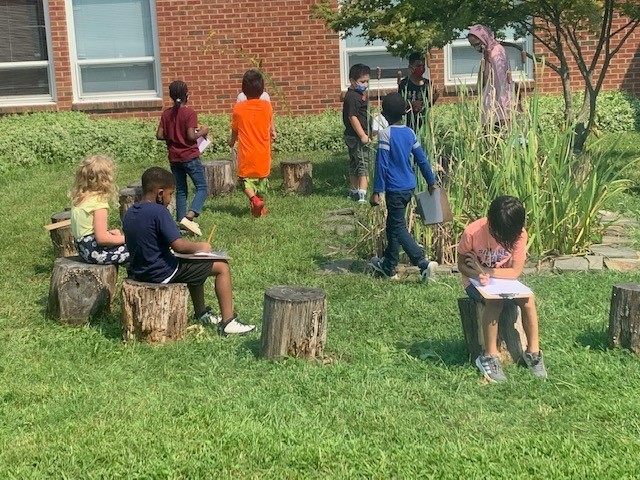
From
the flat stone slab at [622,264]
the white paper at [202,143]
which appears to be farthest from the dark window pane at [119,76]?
the flat stone slab at [622,264]

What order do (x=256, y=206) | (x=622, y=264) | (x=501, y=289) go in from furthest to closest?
(x=256, y=206) → (x=622, y=264) → (x=501, y=289)

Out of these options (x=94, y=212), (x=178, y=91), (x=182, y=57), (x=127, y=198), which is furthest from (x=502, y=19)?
(x=182, y=57)

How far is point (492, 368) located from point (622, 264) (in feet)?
9.71

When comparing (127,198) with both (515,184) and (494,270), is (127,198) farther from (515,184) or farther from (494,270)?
(494,270)

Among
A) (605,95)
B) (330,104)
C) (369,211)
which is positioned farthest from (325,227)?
(605,95)

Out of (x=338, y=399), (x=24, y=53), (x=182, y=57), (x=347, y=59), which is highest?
(x=24, y=53)

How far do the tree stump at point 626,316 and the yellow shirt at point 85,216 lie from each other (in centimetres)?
372

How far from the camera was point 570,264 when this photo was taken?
27.0ft

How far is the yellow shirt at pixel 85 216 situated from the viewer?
7.37 meters

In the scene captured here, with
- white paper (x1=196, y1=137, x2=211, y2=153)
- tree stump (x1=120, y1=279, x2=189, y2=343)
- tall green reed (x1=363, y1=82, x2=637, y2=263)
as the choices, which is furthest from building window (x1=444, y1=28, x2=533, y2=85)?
tree stump (x1=120, y1=279, x2=189, y2=343)

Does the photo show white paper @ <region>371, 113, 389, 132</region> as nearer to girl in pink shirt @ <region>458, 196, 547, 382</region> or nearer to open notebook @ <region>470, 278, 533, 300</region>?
girl in pink shirt @ <region>458, 196, 547, 382</region>

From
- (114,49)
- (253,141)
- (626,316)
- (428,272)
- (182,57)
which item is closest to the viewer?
(626,316)

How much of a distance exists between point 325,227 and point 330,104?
6350 millimetres

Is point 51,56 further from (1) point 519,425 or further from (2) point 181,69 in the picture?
(1) point 519,425
